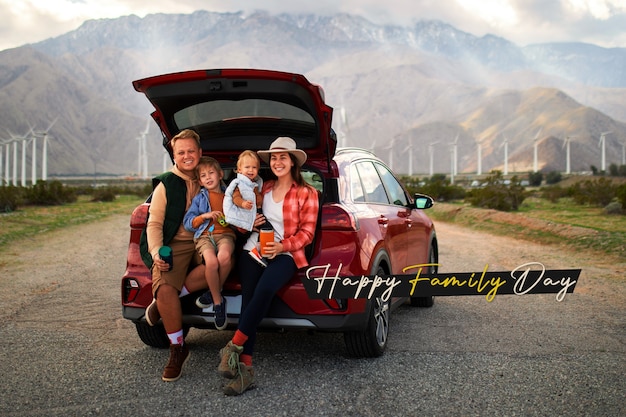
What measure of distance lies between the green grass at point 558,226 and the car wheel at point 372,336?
827cm

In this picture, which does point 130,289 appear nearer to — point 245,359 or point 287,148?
point 245,359

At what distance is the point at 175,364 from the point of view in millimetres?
4680

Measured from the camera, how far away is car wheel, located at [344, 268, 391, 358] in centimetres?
498

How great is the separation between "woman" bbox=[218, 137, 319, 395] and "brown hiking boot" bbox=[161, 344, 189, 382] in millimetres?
328

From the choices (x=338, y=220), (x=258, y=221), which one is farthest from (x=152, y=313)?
(x=338, y=220)

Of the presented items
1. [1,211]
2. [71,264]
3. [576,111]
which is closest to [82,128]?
[576,111]

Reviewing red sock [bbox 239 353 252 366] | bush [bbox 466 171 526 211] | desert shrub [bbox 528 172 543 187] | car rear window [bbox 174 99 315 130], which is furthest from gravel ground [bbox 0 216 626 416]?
desert shrub [bbox 528 172 543 187]

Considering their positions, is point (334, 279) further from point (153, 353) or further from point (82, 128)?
point (82, 128)

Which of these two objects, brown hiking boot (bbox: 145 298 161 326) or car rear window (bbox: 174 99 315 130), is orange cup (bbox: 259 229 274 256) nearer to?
brown hiking boot (bbox: 145 298 161 326)

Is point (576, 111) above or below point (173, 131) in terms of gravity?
above

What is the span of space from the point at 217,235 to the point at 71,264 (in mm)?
7999

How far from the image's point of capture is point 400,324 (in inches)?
258

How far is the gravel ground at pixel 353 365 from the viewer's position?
410 centimetres

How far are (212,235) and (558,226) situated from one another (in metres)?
13.6
